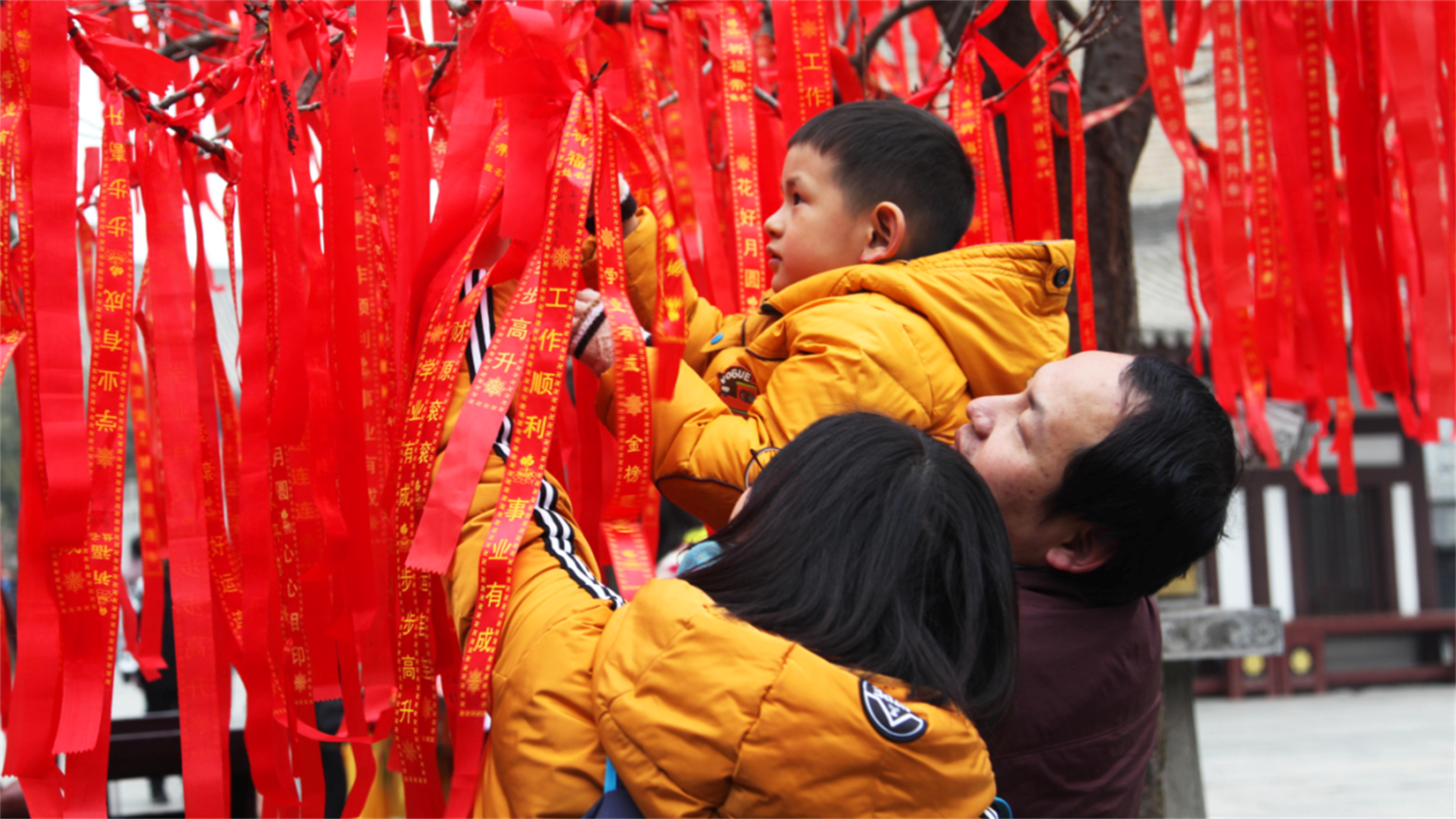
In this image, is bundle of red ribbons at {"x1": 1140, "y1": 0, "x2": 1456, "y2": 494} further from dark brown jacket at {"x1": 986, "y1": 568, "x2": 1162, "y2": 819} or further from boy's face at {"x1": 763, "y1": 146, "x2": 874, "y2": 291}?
dark brown jacket at {"x1": 986, "y1": 568, "x2": 1162, "y2": 819}

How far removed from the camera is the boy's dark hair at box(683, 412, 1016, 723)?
836 mm

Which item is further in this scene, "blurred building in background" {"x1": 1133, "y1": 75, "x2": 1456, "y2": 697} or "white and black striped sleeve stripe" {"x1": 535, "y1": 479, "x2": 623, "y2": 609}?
"blurred building in background" {"x1": 1133, "y1": 75, "x2": 1456, "y2": 697}

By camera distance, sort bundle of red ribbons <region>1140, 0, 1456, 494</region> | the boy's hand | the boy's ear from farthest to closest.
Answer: bundle of red ribbons <region>1140, 0, 1456, 494</region>, the boy's ear, the boy's hand

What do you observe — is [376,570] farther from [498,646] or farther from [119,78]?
[119,78]

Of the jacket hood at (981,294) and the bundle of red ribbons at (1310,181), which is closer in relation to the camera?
the jacket hood at (981,294)

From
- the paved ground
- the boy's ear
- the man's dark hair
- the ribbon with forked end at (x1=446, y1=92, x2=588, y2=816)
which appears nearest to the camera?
the ribbon with forked end at (x1=446, y1=92, x2=588, y2=816)

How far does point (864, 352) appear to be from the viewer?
1.18 meters

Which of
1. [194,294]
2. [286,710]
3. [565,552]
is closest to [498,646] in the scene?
[565,552]

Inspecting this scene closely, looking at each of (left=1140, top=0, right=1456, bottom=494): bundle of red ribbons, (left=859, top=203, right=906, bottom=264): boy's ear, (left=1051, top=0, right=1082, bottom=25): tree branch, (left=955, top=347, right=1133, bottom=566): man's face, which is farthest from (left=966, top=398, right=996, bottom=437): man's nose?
(left=1051, top=0, right=1082, bottom=25): tree branch

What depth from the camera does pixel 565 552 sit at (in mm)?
1017

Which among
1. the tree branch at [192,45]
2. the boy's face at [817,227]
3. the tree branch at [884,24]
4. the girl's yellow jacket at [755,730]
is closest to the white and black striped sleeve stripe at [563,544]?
the girl's yellow jacket at [755,730]

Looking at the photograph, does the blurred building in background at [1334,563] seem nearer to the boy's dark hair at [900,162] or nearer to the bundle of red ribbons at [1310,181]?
the bundle of red ribbons at [1310,181]

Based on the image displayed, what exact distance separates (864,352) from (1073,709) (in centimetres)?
40

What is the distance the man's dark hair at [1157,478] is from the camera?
3.59ft
